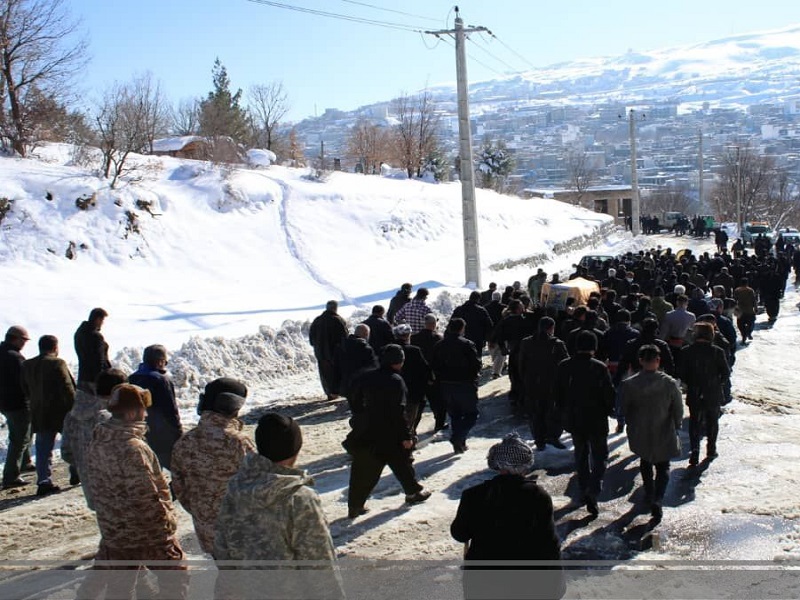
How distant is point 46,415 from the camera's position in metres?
8.88

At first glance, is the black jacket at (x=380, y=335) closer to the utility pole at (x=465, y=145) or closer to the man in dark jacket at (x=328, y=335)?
the man in dark jacket at (x=328, y=335)

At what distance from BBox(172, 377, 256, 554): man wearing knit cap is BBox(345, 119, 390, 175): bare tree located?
48903 millimetres

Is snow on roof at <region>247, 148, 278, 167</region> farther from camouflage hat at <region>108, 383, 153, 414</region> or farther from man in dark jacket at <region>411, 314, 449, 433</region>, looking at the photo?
camouflage hat at <region>108, 383, 153, 414</region>

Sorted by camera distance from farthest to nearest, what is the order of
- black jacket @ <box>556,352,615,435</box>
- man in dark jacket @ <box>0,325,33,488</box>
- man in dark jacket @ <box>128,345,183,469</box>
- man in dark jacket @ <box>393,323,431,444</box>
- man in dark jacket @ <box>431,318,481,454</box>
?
man in dark jacket @ <box>431,318,481,454</box>, man in dark jacket @ <box>393,323,431,444</box>, man in dark jacket @ <box>0,325,33,488</box>, black jacket @ <box>556,352,615,435</box>, man in dark jacket @ <box>128,345,183,469</box>

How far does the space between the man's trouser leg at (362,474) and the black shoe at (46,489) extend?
3.53 metres

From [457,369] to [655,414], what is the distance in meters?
Answer: 2.79

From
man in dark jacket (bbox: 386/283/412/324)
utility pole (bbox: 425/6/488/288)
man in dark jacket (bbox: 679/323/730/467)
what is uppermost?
A: utility pole (bbox: 425/6/488/288)

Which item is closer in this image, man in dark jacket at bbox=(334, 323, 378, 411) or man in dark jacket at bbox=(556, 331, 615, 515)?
man in dark jacket at bbox=(556, 331, 615, 515)

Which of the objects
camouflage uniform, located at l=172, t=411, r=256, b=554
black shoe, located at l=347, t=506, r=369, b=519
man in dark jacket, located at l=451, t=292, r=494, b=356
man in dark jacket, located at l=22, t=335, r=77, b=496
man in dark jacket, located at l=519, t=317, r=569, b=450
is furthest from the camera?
man in dark jacket, located at l=451, t=292, r=494, b=356

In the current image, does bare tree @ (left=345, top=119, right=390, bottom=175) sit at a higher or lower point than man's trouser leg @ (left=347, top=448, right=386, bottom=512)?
higher

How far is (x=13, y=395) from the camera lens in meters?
9.25

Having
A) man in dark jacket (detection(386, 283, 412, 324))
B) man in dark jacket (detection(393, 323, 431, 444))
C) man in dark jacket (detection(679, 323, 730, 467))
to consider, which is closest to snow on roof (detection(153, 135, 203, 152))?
man in dark jacket (detection(386, 283, 412, 324))

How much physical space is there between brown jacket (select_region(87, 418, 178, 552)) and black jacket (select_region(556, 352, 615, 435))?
4.05 meters

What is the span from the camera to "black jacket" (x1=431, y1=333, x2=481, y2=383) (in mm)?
9812
